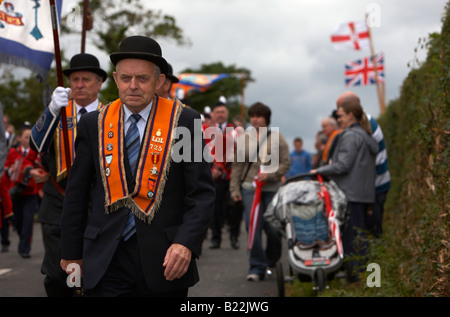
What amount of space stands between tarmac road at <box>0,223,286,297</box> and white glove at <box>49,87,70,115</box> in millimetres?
3483

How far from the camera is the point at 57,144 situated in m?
5.77

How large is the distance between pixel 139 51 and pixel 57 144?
2.02m

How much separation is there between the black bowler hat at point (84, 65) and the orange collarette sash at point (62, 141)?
0.27 meters

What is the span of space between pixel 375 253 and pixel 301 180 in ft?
3.86

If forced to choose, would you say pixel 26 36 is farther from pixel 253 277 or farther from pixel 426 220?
pixel 253 277

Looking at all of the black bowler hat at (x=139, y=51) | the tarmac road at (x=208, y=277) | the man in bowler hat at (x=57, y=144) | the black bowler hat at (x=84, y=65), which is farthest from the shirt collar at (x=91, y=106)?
the tarmac road at (x=208, y=277)

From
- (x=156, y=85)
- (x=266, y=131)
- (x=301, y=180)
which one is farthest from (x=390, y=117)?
(x=156, y=85)

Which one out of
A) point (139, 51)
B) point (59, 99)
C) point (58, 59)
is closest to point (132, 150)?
point (139, 51)

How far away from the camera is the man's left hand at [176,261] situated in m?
3.77

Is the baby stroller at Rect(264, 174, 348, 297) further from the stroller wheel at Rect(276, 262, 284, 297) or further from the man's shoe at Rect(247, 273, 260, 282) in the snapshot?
the man's shoe at Rect(247, 273, 260, 282)

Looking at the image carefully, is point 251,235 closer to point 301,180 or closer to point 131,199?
point 301,180
